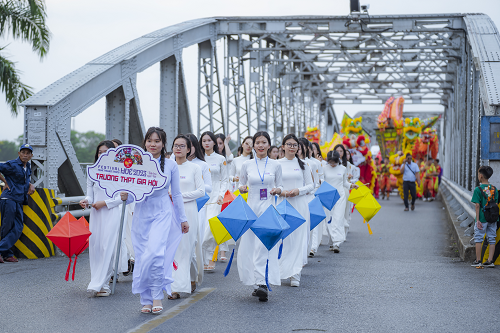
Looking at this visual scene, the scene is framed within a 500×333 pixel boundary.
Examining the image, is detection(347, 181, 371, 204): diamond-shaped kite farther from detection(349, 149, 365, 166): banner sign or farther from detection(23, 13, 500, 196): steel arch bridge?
detection(349, 149, 365, 166): banner sign

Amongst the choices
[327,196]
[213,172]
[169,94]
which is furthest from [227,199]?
[169,94]

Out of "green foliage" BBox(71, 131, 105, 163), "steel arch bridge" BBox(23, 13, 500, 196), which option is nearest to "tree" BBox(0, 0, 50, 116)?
"steel arch bridge" BBox(23, 13, 500, 196)

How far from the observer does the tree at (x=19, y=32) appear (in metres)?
14.8

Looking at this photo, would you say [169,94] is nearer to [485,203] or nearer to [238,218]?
[485,203]

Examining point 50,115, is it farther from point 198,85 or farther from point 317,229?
point 198,85

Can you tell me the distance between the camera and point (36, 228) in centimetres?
864

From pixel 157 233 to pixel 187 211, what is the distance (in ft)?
2.70

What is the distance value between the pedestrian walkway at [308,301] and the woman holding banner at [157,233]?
246 mm

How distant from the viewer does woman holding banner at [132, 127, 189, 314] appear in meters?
5.29

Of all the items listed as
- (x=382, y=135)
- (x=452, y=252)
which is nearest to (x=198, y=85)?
(x=452, y=252)

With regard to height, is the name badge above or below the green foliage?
below

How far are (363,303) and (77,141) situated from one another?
78.3 meters

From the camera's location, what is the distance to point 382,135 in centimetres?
2812

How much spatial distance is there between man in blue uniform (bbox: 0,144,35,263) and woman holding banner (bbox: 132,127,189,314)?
341 cm
